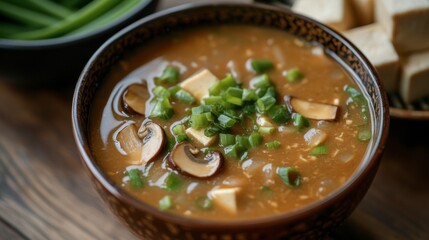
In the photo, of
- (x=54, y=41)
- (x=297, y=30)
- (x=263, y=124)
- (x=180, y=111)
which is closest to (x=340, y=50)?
(x=297, y=30)

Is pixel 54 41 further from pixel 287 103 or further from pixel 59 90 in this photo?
pixel 287 103

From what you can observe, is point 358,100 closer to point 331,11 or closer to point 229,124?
point 229,124

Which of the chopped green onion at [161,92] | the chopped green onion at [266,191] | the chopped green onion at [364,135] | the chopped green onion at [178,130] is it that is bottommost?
the chopped green onion at [364,135]

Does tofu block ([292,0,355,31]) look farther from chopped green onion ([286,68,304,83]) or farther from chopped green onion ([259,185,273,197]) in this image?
chopped green onion ([259,185,273,197])

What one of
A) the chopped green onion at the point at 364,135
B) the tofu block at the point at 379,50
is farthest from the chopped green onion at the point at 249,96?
the tofu block at the point at 379,50

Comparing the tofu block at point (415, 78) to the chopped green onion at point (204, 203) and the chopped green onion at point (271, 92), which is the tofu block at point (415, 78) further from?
the chopped green onion at point (204, 203)

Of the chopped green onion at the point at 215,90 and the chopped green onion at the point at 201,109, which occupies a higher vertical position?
the chopped green onion at the point at 215,90

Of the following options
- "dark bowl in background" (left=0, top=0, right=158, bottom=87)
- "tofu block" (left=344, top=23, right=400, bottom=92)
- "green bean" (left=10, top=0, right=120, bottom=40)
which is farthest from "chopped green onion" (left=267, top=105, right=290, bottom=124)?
"green bean" (left=10, top=0, right=120, bottom=40)
